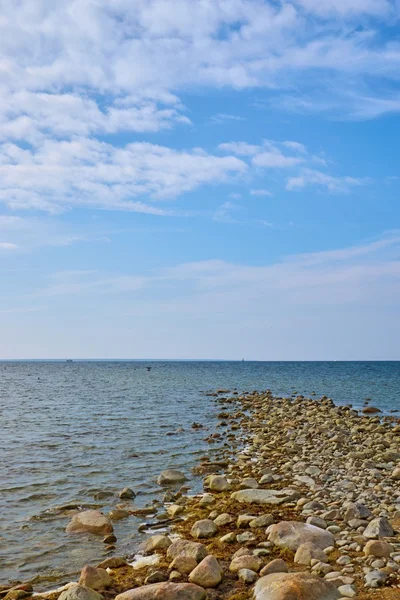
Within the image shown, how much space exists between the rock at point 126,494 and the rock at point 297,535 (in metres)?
4.64

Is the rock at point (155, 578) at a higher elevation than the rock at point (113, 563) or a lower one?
higher

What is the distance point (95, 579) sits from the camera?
23.5 ft

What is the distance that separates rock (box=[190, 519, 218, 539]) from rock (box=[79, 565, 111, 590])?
7.60 feet

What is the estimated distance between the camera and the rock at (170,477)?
13.8 meters

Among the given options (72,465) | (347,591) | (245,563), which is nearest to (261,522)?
(245,563)

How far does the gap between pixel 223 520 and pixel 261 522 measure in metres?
0.79

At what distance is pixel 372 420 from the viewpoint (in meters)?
26.3

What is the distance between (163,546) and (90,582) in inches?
71.0

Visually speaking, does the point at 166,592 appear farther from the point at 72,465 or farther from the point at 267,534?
the point at 72,465

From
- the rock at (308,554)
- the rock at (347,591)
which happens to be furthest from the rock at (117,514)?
the rock at (347,591)

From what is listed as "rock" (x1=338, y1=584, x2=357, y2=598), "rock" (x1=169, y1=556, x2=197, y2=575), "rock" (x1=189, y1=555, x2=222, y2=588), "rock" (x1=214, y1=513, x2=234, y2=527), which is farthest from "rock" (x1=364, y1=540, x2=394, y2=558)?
"rock" (x1=214, y1=513, x2=234, y2=527)

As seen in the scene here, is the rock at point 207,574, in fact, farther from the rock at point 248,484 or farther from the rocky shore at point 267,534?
the rock at point 248,484

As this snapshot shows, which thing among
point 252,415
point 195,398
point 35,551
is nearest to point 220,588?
point 35,551

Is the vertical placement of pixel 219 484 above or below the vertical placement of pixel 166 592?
below
